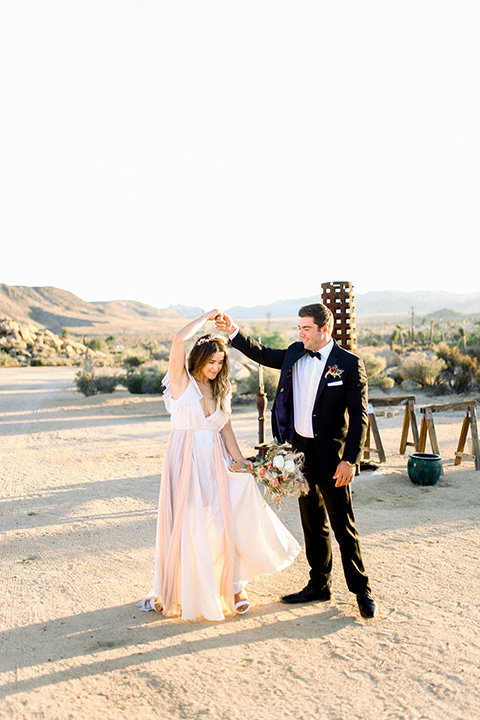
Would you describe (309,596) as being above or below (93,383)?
below

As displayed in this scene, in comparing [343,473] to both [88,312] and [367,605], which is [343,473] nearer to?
[367,605]

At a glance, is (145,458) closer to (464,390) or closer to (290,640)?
(290,640)

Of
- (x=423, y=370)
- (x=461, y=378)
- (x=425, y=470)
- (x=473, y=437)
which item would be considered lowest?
(x=425, y=470)

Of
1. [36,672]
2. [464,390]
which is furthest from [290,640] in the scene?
[464,390]

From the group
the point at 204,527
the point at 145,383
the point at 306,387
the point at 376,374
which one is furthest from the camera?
the point at 145,383

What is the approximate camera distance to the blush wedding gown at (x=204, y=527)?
407 cm

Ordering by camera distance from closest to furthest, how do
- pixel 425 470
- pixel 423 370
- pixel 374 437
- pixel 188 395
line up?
1. pixel 188 395
2. pixel 425 470
3. pixel 374 437
4. pixel 423 370

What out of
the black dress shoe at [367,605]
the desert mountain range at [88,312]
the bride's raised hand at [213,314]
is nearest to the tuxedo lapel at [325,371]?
the bride's raised hand at [213,314]

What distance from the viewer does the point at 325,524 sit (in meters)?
4.61

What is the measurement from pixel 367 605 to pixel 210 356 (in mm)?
2117

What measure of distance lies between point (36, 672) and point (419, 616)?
261 cm

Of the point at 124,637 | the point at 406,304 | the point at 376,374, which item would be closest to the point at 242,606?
the point at 124,637

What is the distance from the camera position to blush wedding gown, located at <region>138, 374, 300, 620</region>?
13.4ft

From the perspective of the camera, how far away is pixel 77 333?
9288cm
